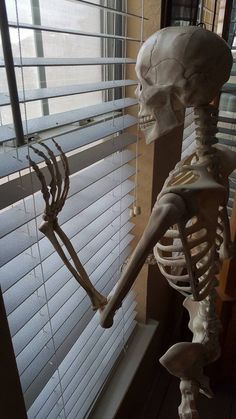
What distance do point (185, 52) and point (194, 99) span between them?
9 centimetres

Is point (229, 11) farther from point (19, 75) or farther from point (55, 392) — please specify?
point (55, 392)

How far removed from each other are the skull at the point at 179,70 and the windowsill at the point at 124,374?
94cm

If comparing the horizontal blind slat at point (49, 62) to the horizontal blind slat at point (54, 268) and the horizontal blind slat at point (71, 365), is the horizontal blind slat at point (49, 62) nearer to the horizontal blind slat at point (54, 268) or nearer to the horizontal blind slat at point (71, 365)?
the horizontal blind slat at point (54, 268)

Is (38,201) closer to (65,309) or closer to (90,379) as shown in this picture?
(65,309)

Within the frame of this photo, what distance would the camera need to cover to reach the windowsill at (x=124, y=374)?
114 centimetres

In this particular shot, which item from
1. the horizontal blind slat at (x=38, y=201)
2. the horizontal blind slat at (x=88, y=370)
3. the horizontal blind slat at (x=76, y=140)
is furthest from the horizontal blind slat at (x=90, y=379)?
the horizontal blind slat at (x=76, y=140)

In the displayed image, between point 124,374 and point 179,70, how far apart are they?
3.55 ft

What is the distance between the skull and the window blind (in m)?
0.16

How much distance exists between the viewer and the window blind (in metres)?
0.65

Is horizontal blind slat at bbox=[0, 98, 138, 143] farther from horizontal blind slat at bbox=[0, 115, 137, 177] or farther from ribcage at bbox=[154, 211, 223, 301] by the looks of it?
ribcage at bbox=[154, 211, 223, 301]

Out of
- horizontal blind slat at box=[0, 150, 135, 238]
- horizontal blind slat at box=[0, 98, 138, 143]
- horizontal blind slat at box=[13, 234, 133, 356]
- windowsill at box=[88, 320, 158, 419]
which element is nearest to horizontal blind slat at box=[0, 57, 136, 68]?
horizontal blind slat at box=[0, 98, 138, 143]

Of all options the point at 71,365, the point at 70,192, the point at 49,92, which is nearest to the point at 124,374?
the point at 71,365

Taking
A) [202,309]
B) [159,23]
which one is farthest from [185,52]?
[202,309]

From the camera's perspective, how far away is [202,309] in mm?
947
